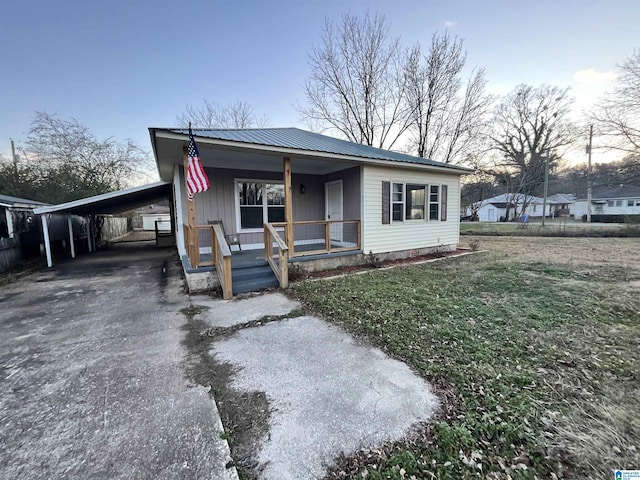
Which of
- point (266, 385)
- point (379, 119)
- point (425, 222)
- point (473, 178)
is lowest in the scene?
point (266, 385)

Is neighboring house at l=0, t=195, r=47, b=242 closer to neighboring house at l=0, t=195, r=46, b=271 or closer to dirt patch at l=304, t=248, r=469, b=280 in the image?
neighboring house at l=0, t=195, r=46, b=271

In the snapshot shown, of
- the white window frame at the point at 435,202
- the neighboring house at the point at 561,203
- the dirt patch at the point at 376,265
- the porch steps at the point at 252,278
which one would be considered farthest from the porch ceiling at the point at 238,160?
the neighboring house at the point at 561,203

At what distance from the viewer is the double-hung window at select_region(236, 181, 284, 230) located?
7857 mm

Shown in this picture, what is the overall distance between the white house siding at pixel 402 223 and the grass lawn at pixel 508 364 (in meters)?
2.22

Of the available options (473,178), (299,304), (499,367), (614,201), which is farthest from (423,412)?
(614,201)

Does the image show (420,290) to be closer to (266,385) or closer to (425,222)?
(266,385)

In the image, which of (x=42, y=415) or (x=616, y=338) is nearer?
(x=42, y=415)

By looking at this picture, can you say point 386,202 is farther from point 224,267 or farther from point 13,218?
point 13,218

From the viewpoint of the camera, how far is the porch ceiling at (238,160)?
5621 mm

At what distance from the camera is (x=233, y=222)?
7746 mm

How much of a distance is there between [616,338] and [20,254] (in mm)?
15994

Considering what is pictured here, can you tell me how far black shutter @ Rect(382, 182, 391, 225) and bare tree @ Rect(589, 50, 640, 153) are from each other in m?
17.5

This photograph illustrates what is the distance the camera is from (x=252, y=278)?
578cm

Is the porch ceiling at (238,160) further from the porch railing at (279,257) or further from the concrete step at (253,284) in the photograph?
the concrete step at (253,284)
